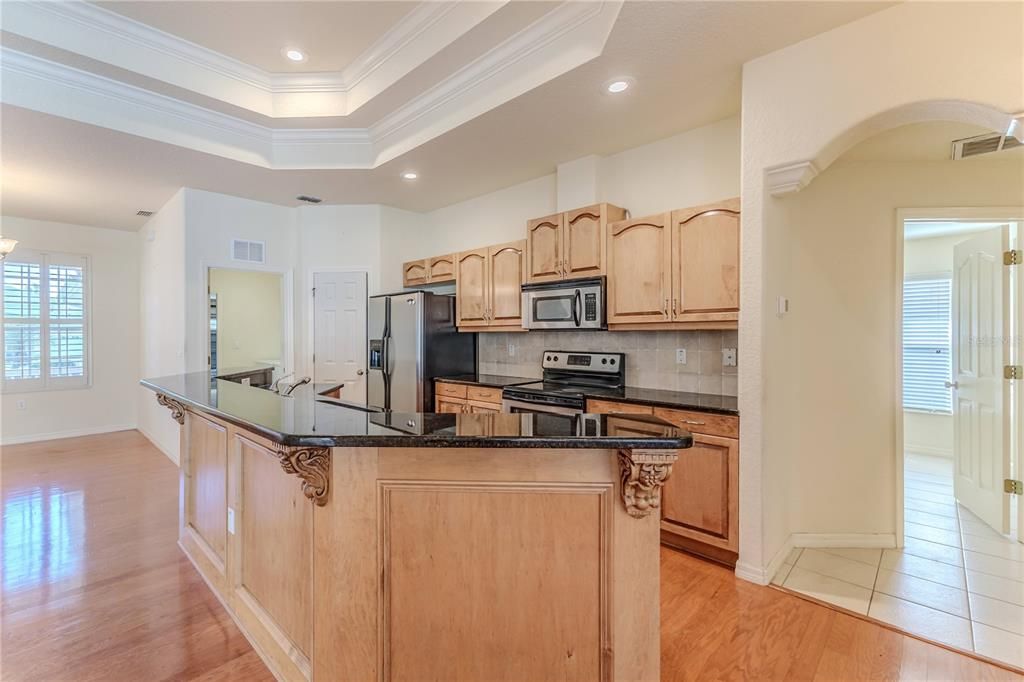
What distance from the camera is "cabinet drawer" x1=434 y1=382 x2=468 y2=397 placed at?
13.3 feet

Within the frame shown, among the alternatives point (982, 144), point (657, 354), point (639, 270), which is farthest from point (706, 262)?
point (982, 144)

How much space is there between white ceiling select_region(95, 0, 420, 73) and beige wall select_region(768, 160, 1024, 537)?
9.53 ft

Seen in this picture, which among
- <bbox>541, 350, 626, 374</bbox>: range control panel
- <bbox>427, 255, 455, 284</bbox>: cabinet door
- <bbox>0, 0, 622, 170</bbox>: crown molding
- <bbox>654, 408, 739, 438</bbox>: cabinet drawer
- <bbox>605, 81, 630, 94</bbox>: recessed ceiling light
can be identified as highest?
<bbox>0, 0, 622, 170</bbox>: crown molding

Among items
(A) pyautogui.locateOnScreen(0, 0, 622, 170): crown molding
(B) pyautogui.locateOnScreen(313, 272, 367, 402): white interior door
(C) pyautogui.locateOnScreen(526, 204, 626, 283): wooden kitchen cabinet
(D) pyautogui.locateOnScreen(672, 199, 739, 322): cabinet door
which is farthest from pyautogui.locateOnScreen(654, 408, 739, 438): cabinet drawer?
(B) pyautogui.locateOnScreen(313, 272, 367, 402): white interior door

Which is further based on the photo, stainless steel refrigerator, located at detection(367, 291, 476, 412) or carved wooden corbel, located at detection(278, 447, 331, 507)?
stainless steel refrigerator, located at detection(367, 291, 476, 412)

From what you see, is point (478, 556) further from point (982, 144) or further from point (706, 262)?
point (982, 144)

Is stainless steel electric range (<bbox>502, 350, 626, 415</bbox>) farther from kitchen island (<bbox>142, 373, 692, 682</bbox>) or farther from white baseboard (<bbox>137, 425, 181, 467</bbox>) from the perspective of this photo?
white baseboard (<bbox>137, 425, 181, 467</bbox>)

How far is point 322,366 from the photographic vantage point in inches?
198

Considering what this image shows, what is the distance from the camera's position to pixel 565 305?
3.48 m

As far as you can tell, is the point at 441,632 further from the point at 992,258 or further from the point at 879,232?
the point at 992,258

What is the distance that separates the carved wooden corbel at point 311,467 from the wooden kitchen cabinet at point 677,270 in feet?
7.54

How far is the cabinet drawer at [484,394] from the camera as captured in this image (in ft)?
12.2

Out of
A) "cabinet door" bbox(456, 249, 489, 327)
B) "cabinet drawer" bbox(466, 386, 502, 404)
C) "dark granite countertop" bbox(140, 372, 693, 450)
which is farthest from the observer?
"cabinet door" bbox(456, 249, 489, 327)

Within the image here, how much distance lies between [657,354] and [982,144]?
2.14 meters
